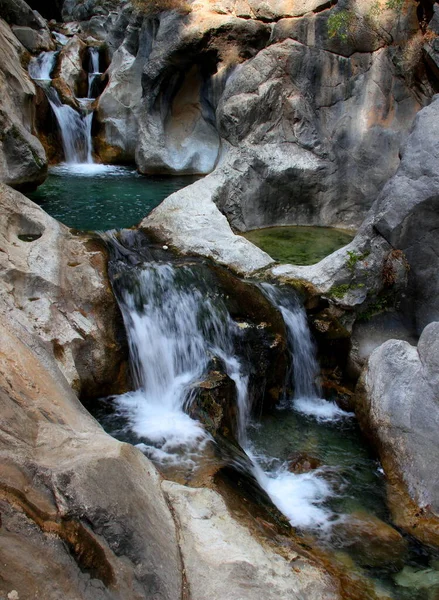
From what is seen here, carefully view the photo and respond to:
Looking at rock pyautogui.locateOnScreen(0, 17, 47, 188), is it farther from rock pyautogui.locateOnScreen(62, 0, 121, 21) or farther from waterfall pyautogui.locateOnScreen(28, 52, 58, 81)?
rock pyautogui.locateOnScreen(62, 0, 121, 21)

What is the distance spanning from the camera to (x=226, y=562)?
301 centimetres

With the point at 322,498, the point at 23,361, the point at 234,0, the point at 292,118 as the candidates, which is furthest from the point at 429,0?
the point at 23,361

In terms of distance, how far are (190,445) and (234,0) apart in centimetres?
1046

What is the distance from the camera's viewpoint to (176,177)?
13602 millimetres

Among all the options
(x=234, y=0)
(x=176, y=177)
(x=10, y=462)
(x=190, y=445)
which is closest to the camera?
(x=10, y=462)

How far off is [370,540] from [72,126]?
13.0m

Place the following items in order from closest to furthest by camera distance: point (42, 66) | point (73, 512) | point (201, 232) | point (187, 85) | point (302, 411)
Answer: point (73, 512), point (302, 411), point (201, 232), point (187, 85), point (42, 66)

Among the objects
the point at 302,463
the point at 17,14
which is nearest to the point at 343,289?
the point at 302,463

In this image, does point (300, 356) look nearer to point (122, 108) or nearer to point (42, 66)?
point (122, 108)

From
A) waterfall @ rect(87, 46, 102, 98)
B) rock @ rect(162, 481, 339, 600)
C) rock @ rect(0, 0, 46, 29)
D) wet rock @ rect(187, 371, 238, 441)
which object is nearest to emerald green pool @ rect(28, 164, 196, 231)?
waterfall @ rect(87, 46, 102, 98)

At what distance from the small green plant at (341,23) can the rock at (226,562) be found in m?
8.47

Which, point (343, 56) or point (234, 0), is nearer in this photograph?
point (343, 56)

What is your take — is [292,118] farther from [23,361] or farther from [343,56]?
[23,361]

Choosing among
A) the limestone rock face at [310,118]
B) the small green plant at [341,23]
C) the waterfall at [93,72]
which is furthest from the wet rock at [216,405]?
the waterfall at [93,72]
